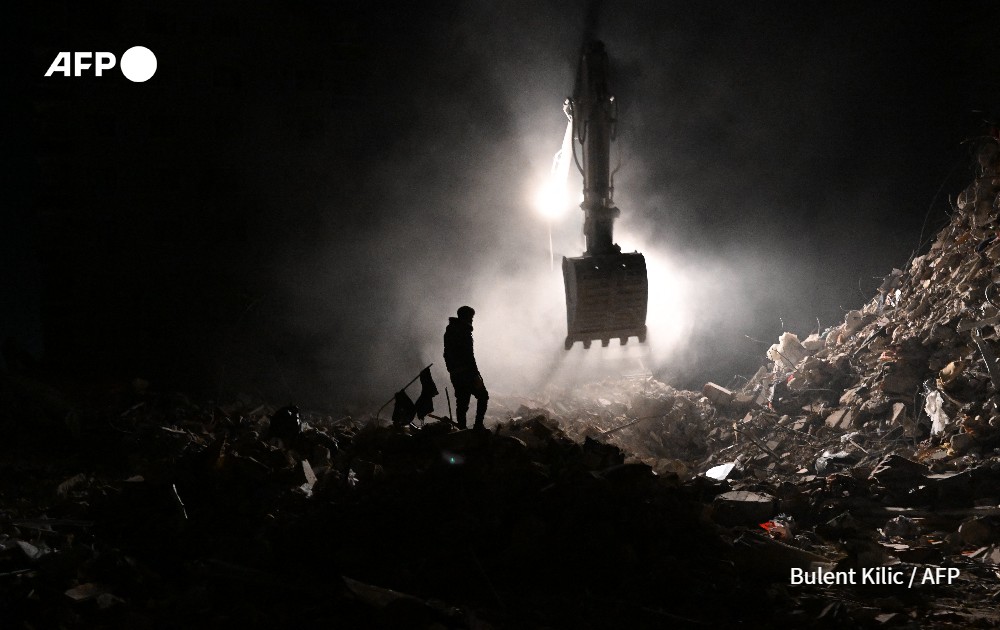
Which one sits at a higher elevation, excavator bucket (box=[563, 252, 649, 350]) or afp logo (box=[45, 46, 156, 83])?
afp logo (box=[45, 46, 156, 83])

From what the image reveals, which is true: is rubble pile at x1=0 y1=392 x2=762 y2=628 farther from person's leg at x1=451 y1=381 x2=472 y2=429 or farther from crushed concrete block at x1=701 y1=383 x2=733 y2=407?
crushed concrete block at x1=701 y1=383 x2=733 y2=407

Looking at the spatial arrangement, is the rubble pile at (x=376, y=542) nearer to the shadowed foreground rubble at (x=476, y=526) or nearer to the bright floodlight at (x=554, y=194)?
the shadowed foreground rubble at (x=476, y=526)

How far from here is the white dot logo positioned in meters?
9.34

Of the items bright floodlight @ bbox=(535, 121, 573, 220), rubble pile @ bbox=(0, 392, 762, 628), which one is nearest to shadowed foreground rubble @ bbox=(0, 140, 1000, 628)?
A: rubble pile @ bbox=(0, 392, 762, 628)

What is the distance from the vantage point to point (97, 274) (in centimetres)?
967

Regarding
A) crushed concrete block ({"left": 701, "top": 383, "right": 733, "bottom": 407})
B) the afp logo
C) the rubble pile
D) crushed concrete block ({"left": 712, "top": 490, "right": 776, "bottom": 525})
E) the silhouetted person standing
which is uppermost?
the afp logo

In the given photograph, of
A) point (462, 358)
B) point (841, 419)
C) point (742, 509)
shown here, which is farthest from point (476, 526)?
point (841, 419)

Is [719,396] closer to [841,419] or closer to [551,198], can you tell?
[841,419]

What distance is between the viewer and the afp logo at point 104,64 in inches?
361

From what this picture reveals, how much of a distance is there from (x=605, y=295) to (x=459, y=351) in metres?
2.52

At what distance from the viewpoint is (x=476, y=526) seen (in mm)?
4184

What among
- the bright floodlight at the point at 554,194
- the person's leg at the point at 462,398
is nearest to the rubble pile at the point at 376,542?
the person's leg at the point at 462,398

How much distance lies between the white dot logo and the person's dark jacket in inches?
255

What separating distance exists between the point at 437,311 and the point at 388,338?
98cm
